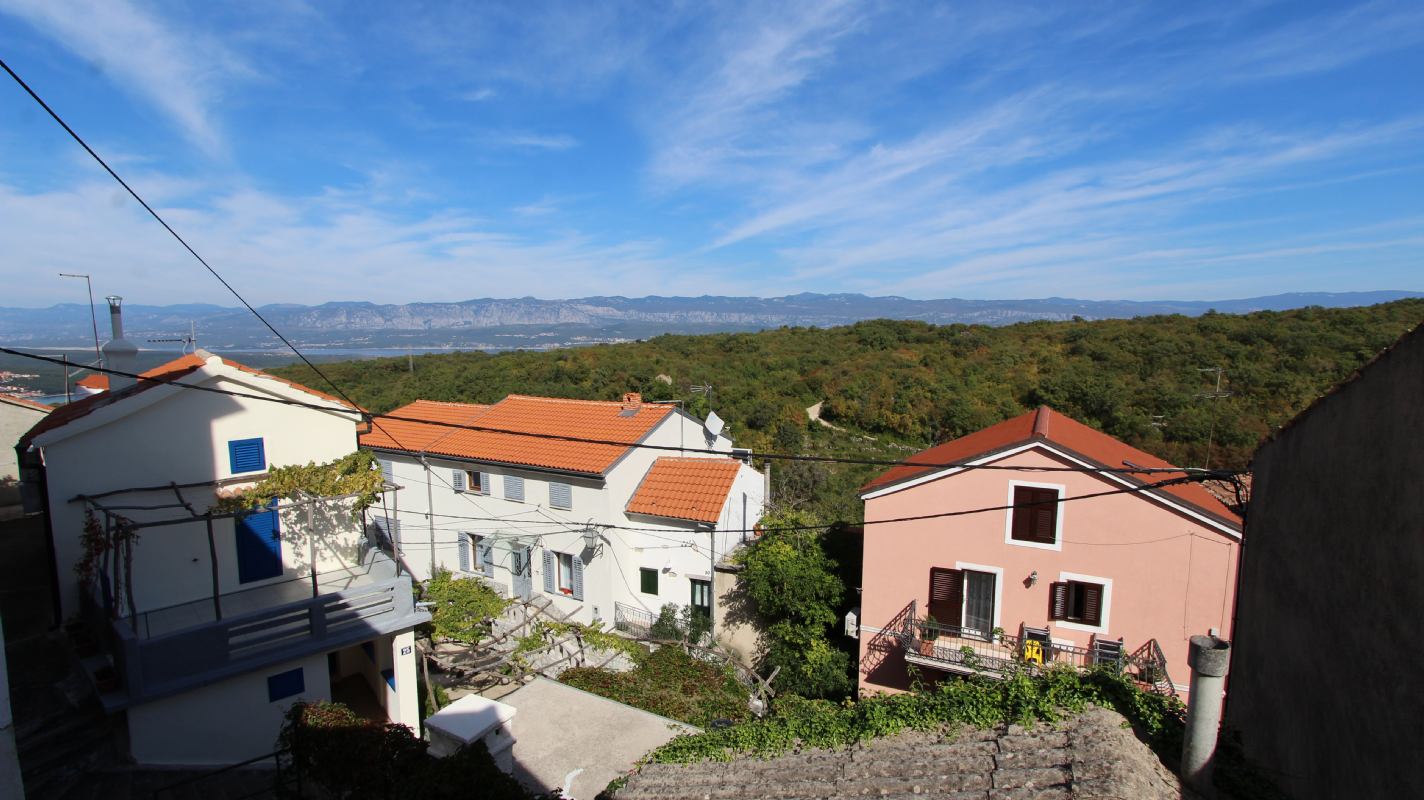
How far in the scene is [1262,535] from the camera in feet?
22.4

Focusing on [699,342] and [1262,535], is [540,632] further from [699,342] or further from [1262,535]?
[699,342]

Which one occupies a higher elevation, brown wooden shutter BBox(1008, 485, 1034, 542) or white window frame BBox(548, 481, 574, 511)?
brown wooden shutter BBox(1008, 485, 1034, 542)

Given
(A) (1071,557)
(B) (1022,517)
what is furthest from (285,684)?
(A) (1071,557)

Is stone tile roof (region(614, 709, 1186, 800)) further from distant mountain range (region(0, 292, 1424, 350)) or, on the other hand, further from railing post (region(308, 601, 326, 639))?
distant mountain range (region(0, 292, 1424, 350))

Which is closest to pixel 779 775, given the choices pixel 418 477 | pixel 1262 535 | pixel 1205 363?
pixel 1262 535

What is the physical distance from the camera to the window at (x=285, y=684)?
880 cm

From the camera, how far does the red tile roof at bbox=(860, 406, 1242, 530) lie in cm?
1178

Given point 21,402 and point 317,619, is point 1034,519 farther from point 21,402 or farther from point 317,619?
point 21,402

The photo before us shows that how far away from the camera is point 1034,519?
12.4 metres

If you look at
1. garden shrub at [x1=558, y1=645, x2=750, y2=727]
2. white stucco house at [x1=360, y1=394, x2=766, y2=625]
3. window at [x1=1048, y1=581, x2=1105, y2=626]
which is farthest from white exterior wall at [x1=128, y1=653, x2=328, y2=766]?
window at [x1=1048, y1=581, x2=1105, y2=626]

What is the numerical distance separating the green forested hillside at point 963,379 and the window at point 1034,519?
8.75 metres

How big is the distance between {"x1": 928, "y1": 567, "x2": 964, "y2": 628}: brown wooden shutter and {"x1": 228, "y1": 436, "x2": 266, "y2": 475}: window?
12.2 metres

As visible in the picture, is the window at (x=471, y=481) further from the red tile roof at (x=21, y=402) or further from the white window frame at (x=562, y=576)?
the red tile roof at (x=21, y=402)

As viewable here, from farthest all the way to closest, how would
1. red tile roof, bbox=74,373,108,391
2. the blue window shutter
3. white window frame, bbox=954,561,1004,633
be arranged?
red tile roof, bbox=74,373,108,391 < white window frame, bbox=954,561,1004,633 < the blue window shutter
